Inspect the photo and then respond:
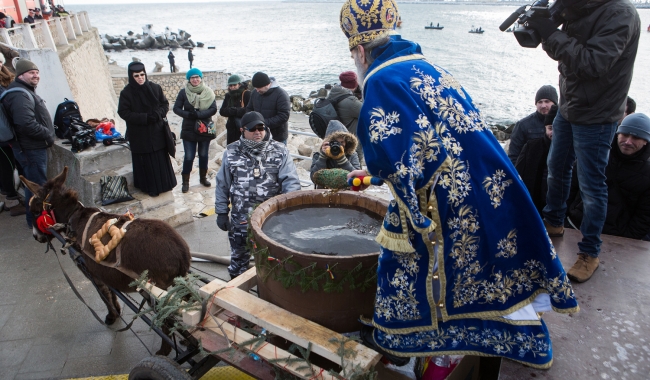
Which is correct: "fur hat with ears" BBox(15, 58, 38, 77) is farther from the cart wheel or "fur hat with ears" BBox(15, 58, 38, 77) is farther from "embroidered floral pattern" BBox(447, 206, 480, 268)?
"embroidered floral pattern" BBox(447, 206, 480, 268)

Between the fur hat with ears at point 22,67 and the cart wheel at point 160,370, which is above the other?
the fur hat with ears at point 22,67

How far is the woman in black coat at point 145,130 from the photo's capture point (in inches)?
227

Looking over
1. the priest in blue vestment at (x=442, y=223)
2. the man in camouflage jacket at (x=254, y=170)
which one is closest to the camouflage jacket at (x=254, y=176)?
the man in camouflage jacket at (x=254, y=170)

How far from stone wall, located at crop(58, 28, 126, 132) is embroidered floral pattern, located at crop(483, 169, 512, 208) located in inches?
541

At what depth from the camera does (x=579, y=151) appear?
2.77 meters

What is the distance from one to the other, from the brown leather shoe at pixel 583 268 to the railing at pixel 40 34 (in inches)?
450

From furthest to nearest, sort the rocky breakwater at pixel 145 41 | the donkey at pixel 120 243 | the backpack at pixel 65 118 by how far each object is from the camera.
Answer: the rocky breakwater at pixel 145 41, the backpack at pixel 65 118, the donkey at pixel 120 243

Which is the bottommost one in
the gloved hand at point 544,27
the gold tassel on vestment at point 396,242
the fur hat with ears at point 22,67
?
the gold tassel on vestment at point 396,242

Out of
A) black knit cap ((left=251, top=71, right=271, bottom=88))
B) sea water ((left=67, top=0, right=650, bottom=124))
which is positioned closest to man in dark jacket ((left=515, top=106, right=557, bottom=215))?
black knit cap ((left=251, top=71, right=271, bottom=88))

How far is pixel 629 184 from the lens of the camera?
3826mm

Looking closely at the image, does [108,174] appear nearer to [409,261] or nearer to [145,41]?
[409,261]

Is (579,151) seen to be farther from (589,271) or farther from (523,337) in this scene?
(523,337)

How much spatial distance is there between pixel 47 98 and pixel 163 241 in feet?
17.8

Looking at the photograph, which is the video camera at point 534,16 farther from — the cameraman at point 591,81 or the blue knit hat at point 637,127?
the blue knit hat at point 637,127
